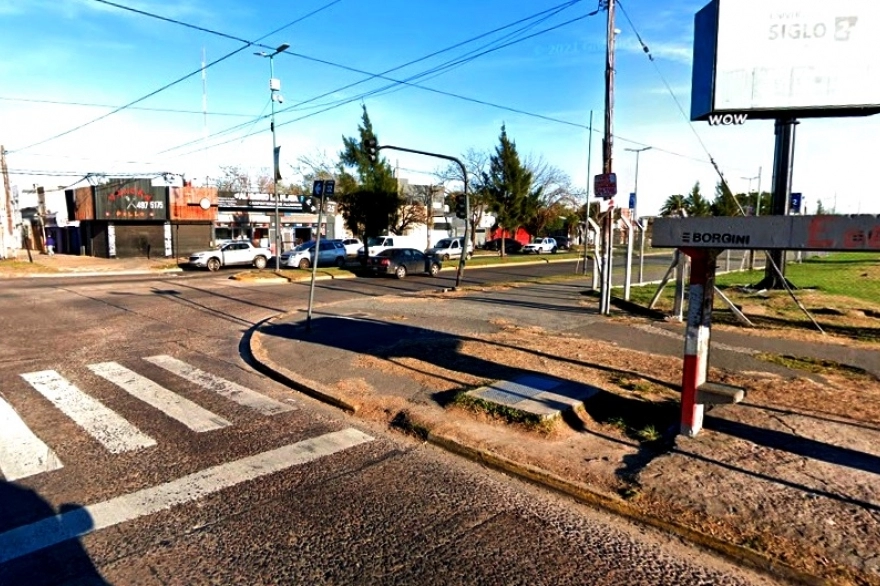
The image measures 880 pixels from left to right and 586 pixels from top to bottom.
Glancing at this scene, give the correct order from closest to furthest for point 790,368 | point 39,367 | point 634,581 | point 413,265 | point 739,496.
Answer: point 634,581 < point 739,496 < point 790,368 < point 39,367 < point 413,265

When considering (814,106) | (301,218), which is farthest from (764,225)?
(301,218)

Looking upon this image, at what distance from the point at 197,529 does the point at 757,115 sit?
31.2 ft

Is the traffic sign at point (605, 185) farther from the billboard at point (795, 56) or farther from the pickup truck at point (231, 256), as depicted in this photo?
the pickup truck at point (231, 256)

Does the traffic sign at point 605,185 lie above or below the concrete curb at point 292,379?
above

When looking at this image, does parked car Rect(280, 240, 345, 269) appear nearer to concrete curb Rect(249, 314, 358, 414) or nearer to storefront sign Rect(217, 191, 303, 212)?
storefront sign Rect(217, 191, 303, 212)

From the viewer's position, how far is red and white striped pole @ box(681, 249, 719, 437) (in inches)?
191

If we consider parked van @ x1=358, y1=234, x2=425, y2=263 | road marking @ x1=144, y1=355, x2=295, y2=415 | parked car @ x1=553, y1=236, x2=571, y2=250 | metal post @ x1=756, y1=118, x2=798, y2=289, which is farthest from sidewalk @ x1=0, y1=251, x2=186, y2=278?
parked car @ x1=553, y1=236, x2=571, y2=250

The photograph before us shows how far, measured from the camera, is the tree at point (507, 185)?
40194 millimetres

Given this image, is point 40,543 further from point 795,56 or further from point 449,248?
point 449,248

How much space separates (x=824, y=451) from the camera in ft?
15.4

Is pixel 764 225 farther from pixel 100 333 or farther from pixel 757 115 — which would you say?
pixel 100 333

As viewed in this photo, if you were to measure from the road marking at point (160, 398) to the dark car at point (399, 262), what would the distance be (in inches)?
661

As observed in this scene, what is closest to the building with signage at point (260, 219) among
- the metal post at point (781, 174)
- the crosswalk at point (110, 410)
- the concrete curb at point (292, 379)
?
the metal post at point (781, 174)

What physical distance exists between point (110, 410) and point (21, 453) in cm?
129
